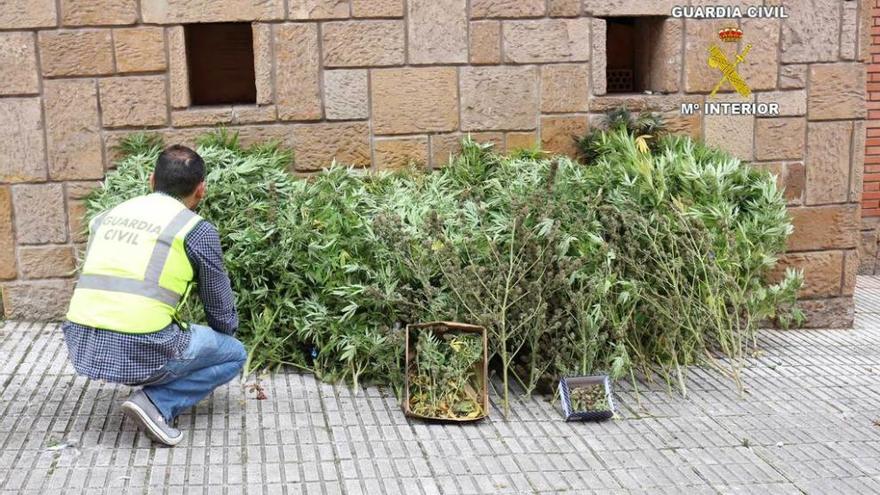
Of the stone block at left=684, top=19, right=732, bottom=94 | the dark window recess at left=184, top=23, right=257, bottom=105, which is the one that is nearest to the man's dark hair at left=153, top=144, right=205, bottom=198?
the dark window recess at left=184, top=23, right=257, bottom=105

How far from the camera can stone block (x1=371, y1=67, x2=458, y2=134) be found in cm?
600

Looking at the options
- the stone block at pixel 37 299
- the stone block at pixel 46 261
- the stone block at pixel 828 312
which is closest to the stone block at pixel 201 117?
the stone block at pixel 46 261

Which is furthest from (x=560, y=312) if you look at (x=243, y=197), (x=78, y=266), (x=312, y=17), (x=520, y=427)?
(x=78, y=266)

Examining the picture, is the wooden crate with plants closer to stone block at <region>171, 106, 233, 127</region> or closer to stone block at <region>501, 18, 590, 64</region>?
stone block at <region>501, 18, 590, 64</region>

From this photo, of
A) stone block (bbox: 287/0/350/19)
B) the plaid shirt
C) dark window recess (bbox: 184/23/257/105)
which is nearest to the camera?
the plaid shirt

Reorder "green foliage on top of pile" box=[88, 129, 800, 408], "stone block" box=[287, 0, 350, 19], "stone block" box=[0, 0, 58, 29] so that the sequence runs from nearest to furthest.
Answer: "green foliage on top of pile" box=[88, 129, 800, 408] → "stone block" box=[0, 0, 58, 29] → "stone block" box=[287, 0, 350, 19]

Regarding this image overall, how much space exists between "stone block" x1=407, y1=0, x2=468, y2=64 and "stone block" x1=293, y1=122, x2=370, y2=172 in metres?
0.58

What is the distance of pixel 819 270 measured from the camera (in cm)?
641

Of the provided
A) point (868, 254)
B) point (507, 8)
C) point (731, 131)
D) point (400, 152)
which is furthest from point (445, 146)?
point (868, 254)

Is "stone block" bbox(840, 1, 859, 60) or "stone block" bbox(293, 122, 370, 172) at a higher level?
"stone block" bbox(840, 1, 859, 60)

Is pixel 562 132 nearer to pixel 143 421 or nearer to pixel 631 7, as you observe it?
pixel 631 7

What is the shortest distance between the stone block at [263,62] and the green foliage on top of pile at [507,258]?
36 centimetres

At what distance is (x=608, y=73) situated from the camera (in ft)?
22.4

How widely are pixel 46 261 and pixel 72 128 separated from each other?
0.83 metres
